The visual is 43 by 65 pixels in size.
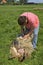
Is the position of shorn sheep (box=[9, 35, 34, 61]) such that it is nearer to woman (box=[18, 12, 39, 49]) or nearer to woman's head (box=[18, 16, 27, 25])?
woman (box=[18, 12, 39, 49])

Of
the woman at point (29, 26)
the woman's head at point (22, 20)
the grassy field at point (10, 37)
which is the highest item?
the woman's head at point (22, 20)

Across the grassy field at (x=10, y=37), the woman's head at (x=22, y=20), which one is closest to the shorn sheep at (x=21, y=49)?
the grassy field at (x=10, y=37)

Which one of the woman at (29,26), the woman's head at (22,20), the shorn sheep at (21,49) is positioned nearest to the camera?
the shorn sheep at (21,49)

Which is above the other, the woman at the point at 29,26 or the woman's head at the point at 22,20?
the woman's head at the point at 22,20

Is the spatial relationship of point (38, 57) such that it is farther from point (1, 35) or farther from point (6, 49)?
point (1, 35)

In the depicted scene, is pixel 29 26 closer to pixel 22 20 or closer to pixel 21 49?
pixel 22 20

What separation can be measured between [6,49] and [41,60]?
1226mm

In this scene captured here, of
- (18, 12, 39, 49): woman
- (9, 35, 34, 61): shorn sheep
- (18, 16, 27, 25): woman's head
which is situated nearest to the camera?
(9, 35, 34, 61): shorn sheep

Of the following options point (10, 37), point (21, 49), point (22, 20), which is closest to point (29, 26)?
point (22, 20)

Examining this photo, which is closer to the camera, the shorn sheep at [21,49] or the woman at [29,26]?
the shorn sheep at [21,49]

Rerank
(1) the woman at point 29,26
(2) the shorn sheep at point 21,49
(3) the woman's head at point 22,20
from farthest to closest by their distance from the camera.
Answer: (1) the woman at point 29,26, (3) the woman's head at point 22,20, (2) the shorn sheep at point 21,49

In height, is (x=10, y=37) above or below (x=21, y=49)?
below

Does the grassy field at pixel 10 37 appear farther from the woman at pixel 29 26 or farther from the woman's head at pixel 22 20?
the woman's head at pixel 22 20

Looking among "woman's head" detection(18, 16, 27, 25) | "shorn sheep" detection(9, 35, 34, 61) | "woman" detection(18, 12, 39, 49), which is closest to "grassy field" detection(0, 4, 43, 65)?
"shorn sheep" detection(9, 35, 34, 61)
